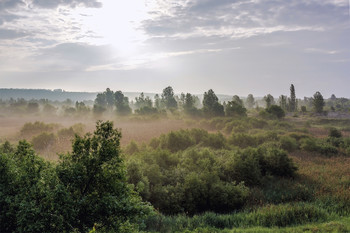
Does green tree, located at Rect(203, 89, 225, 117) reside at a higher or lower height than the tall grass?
higher

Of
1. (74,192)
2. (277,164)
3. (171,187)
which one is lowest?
(171,187)

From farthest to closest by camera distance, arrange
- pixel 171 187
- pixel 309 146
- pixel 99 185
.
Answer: pixel 309 146
pixel 171 187
pixel 99 185

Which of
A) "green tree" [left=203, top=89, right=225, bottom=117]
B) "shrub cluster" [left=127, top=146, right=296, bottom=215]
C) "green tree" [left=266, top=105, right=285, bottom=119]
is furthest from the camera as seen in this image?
"green tree" [left=203, top=89, right=225, bottom=117]

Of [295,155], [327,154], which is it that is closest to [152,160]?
[295,155]

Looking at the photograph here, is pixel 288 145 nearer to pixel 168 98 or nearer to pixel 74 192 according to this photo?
pixel 74 192

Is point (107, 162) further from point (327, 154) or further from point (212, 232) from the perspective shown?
point (327, 154)

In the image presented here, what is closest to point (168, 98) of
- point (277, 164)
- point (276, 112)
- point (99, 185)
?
point (276, 112)

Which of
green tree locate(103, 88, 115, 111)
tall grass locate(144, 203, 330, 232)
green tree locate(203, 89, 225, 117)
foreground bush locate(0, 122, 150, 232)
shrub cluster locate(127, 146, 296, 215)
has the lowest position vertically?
tall grass locate(144, 203, 330, 232)

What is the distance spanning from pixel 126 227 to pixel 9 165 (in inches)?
116

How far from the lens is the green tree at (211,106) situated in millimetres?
54906

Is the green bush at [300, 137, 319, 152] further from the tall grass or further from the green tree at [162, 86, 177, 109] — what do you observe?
the green tree at [162, 86, 177, 109]

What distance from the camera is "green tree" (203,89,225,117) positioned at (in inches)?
2162

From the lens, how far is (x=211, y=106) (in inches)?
2245

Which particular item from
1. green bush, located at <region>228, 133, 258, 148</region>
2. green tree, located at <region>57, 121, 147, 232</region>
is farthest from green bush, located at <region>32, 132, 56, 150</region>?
green tree, located at <region>57, 121, 147, 232</region>
